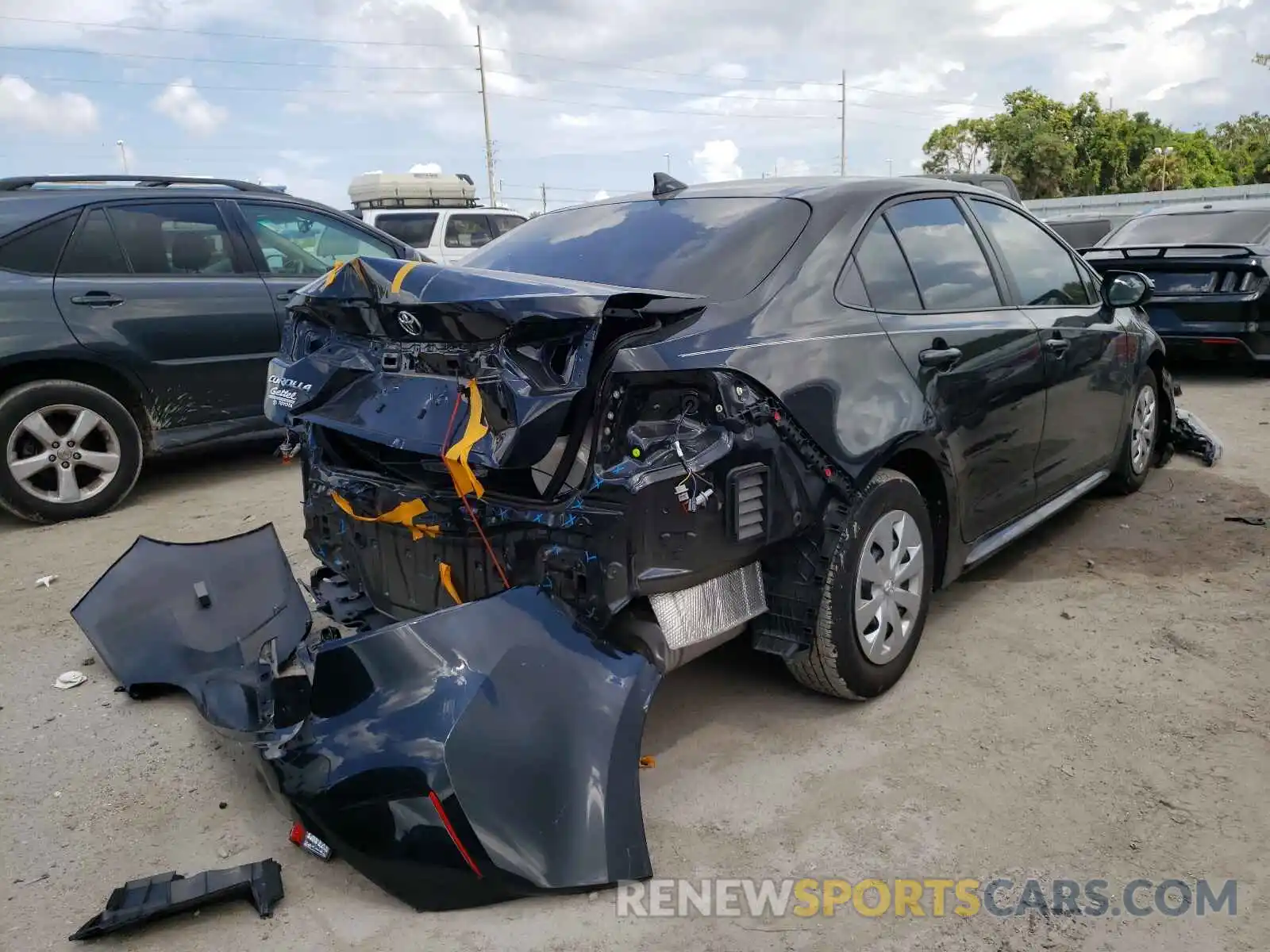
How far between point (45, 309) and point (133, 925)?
4051 millimetres

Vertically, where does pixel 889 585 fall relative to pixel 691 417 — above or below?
below

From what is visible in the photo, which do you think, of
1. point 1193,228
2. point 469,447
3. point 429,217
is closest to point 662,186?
point 469,447

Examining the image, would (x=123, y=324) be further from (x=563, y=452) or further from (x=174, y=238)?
(x=563, y=452)

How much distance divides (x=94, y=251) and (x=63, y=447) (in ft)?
3.65

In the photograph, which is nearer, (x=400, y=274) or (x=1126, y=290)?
(x=400, y=274)

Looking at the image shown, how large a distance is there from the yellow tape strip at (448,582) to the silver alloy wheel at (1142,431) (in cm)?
388

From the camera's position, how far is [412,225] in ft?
44.8

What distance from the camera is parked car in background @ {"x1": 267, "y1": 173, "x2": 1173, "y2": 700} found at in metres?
2.51

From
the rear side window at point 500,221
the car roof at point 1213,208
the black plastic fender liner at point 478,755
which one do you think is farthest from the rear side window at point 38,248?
the car roof at point 1213,208

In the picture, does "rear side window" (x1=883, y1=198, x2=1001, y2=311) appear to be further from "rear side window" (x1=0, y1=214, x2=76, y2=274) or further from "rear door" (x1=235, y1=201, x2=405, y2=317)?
"rear side window" (x1=0, y1=214, x2=76, y2=274)

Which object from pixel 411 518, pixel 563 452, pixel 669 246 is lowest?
pixel 411 518

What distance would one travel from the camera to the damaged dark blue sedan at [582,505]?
92.7 inches

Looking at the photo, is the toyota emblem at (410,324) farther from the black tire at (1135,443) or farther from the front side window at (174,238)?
the black tire at (1135,443)

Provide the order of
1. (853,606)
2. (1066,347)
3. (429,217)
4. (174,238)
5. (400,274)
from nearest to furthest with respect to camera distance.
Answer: (400,274) < (853,606) < (1066,347) < (174,238) < (429,217)
